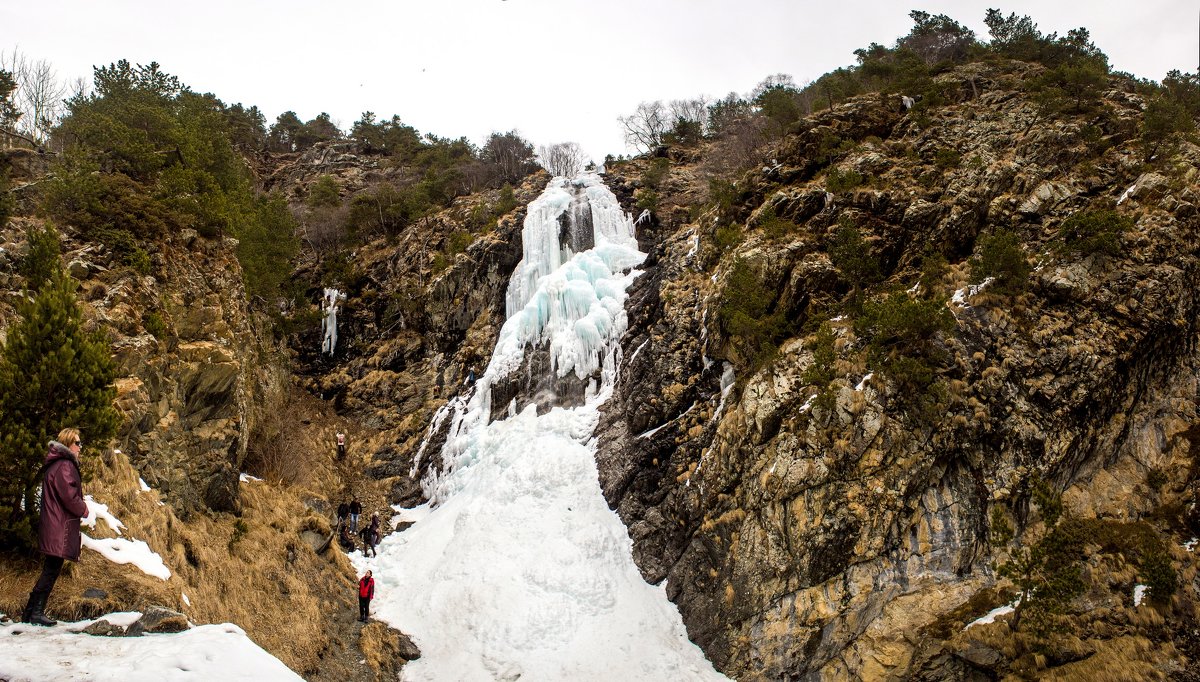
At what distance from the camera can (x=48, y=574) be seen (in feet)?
18.1

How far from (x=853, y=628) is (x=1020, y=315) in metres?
7.61

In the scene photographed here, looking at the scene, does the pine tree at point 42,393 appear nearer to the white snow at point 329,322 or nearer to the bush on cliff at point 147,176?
the bush on cliff at point 147,176

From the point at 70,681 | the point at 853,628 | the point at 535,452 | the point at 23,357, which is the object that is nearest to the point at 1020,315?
the point at 853,628

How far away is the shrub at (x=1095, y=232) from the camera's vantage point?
11.9 metres

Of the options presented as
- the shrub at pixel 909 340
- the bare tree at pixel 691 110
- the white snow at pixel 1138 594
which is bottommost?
the white snow at pixel 1138 594

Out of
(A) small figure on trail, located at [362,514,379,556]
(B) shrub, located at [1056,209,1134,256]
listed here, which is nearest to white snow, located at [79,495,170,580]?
(A) small figure on trail, located at [362,514,379,556]

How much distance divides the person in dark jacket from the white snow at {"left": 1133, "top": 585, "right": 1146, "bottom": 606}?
14.6 meters

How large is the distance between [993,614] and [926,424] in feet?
12.0

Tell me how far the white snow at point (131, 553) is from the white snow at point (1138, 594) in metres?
15.1

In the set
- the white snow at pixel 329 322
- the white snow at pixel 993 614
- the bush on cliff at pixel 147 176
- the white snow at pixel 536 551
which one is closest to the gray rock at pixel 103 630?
the white snow at pixel 536 551

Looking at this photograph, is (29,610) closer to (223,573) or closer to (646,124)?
(223,573)

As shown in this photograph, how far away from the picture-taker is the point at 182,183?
15.2 m

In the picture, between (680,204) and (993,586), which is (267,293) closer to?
(680,204)

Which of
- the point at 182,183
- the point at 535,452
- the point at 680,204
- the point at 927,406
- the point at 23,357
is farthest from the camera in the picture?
the point at 680,204
